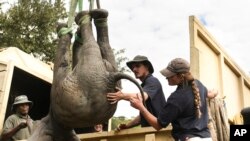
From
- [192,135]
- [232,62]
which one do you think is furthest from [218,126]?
[232,62]

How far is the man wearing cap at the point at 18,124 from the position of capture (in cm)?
686

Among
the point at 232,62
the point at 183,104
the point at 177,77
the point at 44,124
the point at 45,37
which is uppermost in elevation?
the point at 45,37

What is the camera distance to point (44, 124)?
10.3 ft

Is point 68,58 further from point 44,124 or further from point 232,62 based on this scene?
point 232,62

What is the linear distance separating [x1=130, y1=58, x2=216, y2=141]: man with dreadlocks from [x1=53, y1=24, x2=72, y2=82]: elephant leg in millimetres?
1201

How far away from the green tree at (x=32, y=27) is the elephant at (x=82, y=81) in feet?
55.7

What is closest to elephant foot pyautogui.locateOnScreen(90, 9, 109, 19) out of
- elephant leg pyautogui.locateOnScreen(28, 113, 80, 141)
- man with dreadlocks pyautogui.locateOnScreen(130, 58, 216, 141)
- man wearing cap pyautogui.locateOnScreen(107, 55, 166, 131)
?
elephant leg pyautogui.locateOnScreen(28, 113, 80, 141)

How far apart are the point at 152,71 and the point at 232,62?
75.0 inches

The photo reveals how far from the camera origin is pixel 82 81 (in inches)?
108

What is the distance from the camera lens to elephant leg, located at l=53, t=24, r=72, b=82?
2.92m

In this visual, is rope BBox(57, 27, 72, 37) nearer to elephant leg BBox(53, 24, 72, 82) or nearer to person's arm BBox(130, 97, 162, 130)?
elephant leg BBox(53, 24, 72, 82)

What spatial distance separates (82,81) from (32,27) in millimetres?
18963

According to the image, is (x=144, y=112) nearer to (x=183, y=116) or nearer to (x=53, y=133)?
(x=183, y=116)

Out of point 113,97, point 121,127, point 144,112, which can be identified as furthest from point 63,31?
point 121,127
